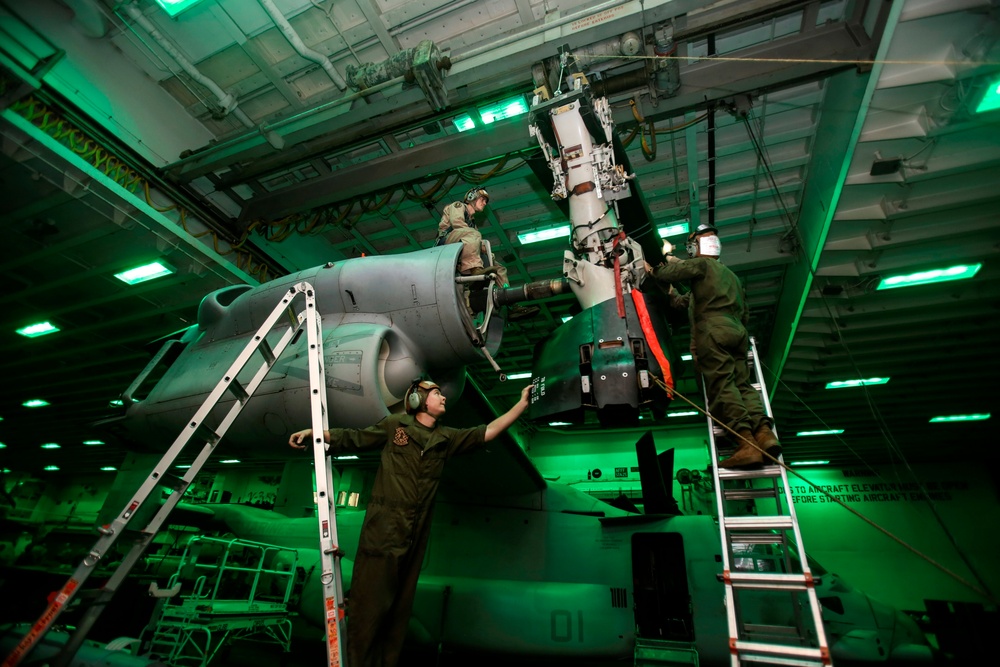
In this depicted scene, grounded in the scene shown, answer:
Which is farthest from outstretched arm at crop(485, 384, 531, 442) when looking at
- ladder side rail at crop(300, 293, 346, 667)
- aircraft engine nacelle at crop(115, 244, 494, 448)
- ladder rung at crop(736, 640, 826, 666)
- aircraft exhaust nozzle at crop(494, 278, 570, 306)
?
ladder rung at crop(736, 640, 826, 666)

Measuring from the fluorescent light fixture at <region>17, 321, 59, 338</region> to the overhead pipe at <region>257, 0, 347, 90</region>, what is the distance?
7.51 meters

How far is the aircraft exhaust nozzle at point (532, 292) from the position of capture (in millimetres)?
4403

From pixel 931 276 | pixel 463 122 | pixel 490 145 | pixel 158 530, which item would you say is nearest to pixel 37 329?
pixel 158 530

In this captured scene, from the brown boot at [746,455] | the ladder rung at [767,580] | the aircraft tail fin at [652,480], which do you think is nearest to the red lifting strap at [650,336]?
the brown boot at [746,455]

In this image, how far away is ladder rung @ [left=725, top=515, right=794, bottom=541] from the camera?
2912 millimetres

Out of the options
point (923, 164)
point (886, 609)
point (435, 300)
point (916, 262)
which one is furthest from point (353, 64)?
point (886, 609)

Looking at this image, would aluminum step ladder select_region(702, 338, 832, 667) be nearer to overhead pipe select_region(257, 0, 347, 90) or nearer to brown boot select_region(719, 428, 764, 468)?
brown boot select_region(719, 428, 764, 468)

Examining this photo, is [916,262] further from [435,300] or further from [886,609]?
[435,300]

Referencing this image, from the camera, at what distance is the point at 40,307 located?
7441mm

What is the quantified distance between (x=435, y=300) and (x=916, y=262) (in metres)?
6.77

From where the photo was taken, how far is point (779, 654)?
2441mm

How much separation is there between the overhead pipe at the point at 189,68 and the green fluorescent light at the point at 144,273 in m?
2.55

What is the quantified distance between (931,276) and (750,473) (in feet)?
18.2

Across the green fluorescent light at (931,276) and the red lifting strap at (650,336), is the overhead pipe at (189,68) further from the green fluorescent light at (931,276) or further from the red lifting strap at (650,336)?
the green fluorescent light at (931,276)
